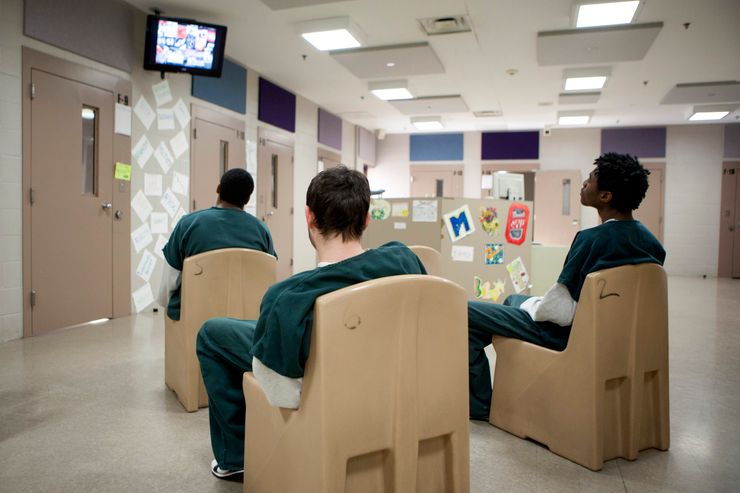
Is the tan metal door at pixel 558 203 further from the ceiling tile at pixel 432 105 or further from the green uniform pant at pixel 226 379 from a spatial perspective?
the green uniform pant at pixel 226 379

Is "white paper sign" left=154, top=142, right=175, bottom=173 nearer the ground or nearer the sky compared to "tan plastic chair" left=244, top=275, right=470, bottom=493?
nearer the sky

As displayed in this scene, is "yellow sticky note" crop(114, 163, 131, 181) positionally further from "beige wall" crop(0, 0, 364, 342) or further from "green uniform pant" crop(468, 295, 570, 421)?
"green uniform pant" crop(468, 295, 570, 421)

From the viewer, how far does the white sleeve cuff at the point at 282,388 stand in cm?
132

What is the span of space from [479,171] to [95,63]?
8.42 m

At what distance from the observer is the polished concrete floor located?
74.5 inches

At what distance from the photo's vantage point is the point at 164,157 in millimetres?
5410

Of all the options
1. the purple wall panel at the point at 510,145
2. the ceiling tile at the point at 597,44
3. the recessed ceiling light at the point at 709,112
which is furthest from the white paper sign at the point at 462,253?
the purple wall panel at the point at 510,145

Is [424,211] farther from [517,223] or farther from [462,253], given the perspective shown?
[517,223]

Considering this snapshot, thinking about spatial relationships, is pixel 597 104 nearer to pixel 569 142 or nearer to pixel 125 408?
pixel 569 142

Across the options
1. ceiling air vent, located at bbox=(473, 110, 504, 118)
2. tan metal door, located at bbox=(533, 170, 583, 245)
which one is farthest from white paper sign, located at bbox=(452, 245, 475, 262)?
tan metal door, located at bbox=(533, 170, 583, 245)

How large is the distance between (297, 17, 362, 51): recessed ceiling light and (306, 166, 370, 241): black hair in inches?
167

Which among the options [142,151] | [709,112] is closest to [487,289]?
[142,151]

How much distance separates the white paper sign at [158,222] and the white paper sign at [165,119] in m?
0.90

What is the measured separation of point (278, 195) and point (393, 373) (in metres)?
6.81
